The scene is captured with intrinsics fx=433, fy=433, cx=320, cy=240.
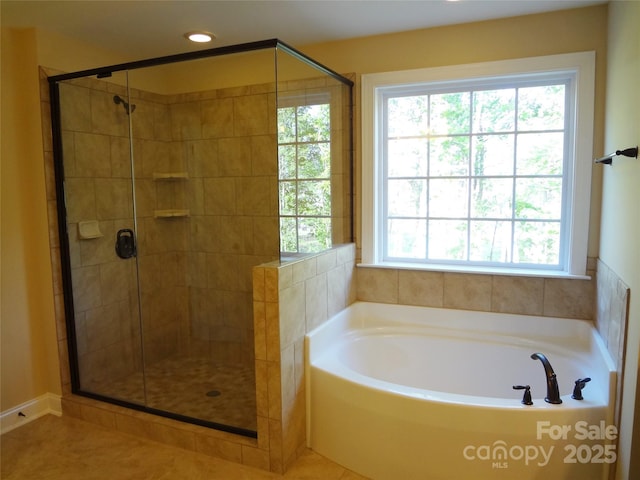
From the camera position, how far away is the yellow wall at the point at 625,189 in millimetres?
1610

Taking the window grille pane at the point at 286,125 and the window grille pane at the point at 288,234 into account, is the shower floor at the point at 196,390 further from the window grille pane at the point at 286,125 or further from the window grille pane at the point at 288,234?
the window grille pane at the point at 286,125

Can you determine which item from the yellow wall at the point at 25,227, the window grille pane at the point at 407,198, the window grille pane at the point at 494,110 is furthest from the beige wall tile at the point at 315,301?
the yellow wall at the point at 25,227

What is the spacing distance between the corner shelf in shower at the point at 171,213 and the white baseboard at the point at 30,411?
1.41m

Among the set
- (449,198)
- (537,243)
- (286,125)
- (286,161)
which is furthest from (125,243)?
(537,243)

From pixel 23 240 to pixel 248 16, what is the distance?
6.20 feet

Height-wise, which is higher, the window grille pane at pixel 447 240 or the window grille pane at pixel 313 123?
the window grille pane at pixel 313 123

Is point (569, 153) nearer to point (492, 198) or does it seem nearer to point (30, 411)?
point (492, 198)

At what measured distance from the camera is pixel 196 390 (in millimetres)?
2902

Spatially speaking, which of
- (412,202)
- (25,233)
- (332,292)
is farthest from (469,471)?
(25,233)

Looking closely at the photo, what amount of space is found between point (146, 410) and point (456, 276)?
205 cm

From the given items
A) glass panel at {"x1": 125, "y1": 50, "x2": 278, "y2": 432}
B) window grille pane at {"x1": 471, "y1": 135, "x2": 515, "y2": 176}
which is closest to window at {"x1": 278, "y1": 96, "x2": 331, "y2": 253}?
glass panel at {"x1": 125, "y1": 50, "x2": 278, "y2": 432}

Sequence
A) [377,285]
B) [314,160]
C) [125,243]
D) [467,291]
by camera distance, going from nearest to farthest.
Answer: [314,160] → [467,291] → [377,285] → [125,243]

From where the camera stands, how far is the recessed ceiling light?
270 centimetres

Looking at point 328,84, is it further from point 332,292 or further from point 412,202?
point 332,292
